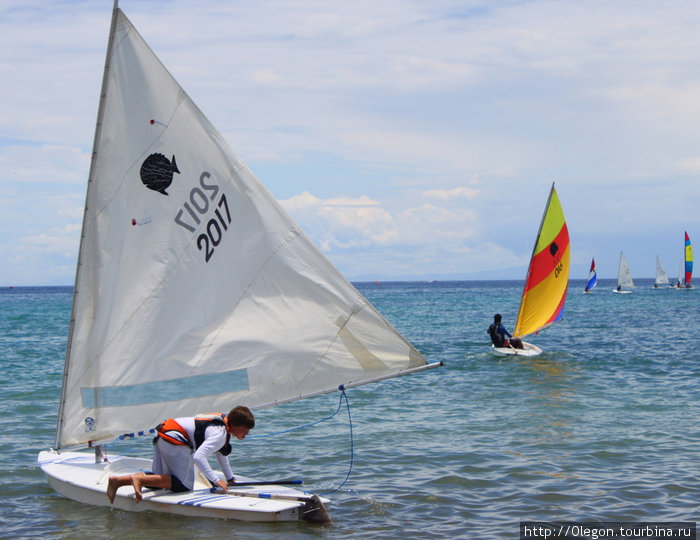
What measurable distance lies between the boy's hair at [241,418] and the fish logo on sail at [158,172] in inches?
109

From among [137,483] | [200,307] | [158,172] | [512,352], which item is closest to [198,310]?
[200,307]

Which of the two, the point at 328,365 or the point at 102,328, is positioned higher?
the point at 102,328

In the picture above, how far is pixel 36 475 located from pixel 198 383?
14.8 ft

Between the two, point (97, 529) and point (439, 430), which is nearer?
point (97, 529)

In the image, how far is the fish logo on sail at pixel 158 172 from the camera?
9.11 meters

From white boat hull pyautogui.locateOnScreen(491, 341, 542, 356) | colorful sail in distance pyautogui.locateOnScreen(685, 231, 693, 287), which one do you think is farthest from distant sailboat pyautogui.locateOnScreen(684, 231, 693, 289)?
white boat hull pyautogui.locateOnScreen(491, 341, 542, 356)

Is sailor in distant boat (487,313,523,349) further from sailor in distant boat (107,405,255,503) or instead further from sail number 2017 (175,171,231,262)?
sail number 2017 (175,171,231,262)

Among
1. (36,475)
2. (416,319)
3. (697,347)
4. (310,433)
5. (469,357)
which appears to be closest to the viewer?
(36,475)

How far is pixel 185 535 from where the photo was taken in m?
9.05

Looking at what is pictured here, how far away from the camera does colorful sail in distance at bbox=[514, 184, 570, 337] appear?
2886cm

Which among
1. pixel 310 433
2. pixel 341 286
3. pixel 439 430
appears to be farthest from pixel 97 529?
pixel 439 430

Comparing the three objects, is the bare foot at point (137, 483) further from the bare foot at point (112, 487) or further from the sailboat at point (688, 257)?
the sailboat at point (688, 257)

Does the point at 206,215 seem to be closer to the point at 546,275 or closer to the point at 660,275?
the point at 546,275

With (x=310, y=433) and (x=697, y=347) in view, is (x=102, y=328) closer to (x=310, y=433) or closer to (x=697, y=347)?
(x=310, y=433)
